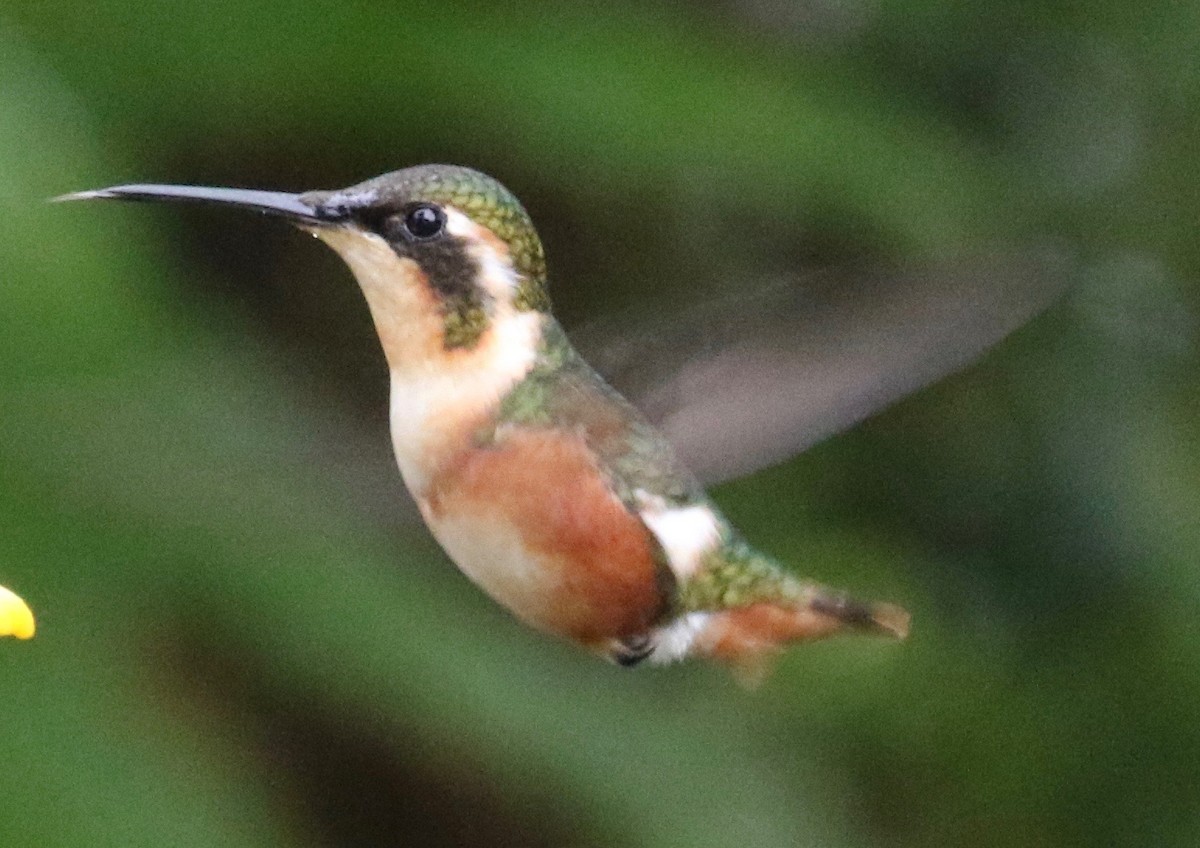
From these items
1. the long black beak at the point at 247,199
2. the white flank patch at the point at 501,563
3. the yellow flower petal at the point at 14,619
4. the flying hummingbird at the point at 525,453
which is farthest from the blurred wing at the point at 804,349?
the yellow flower petal at the point at 14,619

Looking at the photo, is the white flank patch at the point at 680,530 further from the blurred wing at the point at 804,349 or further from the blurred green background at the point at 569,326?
the blurred green background at the point at 569,326

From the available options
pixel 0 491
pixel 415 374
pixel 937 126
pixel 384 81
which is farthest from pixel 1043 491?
pixel 415 374

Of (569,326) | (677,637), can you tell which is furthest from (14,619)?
(569,326)

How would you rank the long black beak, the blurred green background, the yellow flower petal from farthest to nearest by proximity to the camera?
1. the blurred green background
2. the long black beak
3. the yellow flower petal

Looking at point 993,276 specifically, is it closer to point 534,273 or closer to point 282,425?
point 534,273

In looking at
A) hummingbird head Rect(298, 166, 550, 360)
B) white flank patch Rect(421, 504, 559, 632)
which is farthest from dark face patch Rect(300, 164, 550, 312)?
white flank patch Rect(421, 504, 559, 632)

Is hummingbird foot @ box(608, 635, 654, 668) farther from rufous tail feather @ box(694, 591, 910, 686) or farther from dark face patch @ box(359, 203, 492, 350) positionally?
dark face patch @ box(359, 203, 492, 350)

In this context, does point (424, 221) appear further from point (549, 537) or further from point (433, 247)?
point (549, 537)
